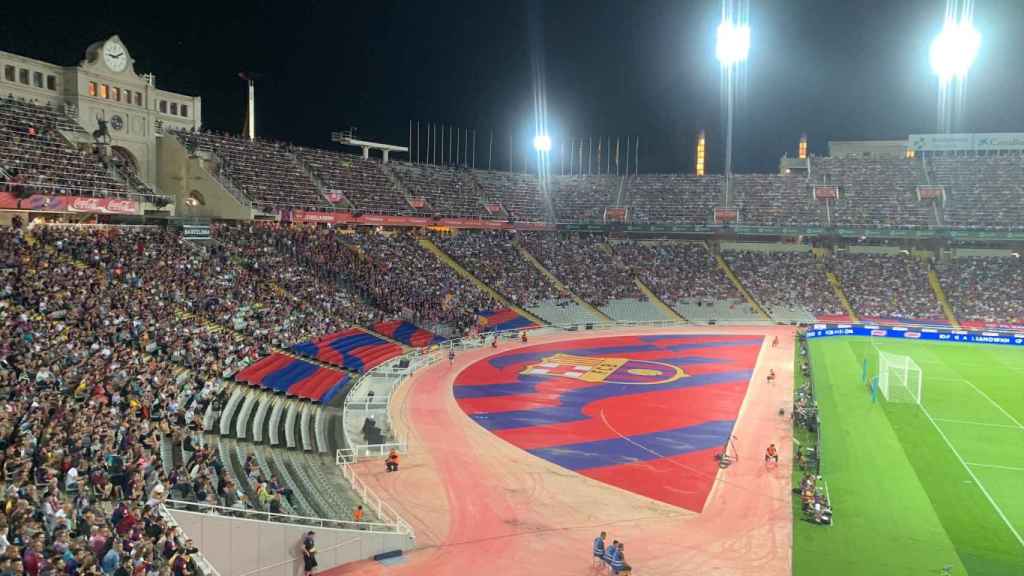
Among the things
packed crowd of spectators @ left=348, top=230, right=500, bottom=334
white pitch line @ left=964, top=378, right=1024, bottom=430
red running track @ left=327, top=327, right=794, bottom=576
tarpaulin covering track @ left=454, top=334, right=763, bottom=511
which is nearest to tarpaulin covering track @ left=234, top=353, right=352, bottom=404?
red running track @ left=327, top=327, right=794, bottom=576

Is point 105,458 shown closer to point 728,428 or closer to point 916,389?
point 728,428

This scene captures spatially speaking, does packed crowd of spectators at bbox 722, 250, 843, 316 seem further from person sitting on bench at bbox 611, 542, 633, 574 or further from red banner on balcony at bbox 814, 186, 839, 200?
person sitting on bench at bbox 611, 542, 633, 574

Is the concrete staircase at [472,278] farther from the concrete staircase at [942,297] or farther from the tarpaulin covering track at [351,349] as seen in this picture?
the concrete staircase at [942,297]

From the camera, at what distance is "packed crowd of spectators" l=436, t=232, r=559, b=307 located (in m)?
63.5

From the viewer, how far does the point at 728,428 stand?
3077 cm

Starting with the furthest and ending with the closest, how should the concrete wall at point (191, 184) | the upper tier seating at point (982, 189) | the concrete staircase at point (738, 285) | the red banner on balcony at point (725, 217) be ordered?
the red banner on balcony at point (725, 217)
the upper tier seating at point (982, 189)
the concrete staircase at point (738, 285)
the concrete wall at point (191, 184)

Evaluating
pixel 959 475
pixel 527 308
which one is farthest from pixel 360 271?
pixel 959 475

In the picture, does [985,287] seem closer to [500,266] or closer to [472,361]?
[500,266]

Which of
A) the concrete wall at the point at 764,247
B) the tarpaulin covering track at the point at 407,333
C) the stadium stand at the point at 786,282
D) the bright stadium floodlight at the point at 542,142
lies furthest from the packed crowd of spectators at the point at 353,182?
the concrete wall at the point at 764,247

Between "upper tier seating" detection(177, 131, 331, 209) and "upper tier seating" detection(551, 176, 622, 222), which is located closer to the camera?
"upper tier seating" detection(177, 131, 331, 209)

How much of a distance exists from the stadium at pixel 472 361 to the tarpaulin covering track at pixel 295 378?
25 centimetres

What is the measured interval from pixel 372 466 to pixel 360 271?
3032cm

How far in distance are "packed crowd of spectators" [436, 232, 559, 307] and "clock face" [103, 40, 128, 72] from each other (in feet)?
99.5

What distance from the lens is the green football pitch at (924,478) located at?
728 inches
